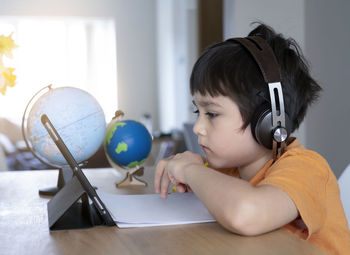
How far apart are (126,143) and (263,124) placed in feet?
1.67

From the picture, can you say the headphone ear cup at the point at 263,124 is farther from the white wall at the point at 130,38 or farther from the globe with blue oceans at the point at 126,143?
the white wall at the point at 130,38

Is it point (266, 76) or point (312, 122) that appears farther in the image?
point (312, 122)

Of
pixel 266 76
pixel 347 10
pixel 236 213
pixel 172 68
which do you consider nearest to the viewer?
pixel 236 213

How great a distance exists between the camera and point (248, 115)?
3.00 feet

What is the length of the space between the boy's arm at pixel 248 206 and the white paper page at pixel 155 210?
0.10m

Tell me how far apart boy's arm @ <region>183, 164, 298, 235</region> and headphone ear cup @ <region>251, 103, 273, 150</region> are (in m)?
0.15

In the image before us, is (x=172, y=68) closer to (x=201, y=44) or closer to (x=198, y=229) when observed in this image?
(x=201, y=44)

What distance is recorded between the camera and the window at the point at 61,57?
8023mm

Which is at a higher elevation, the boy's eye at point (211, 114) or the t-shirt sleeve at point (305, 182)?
the boy's eye at point (211, 114)

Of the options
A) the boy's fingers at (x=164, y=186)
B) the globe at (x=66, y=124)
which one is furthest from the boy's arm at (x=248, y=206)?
the globe at (x=66, y=124)

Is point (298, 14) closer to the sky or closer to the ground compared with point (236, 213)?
closer to the sky

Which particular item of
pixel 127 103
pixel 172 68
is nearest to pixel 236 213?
pixel 172 68

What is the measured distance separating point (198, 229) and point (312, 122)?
1.55 m

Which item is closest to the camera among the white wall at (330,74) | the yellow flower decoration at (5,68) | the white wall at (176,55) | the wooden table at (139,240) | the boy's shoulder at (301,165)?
the wooden table at (139,240)
